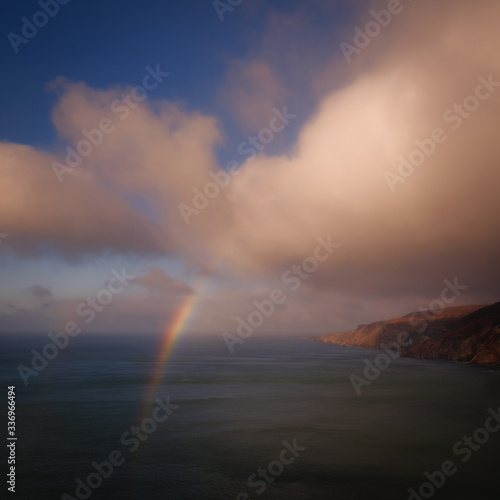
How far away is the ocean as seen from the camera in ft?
98.8

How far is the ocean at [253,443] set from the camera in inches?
1185

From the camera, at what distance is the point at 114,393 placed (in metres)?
71.9

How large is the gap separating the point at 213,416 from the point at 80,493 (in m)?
27.5

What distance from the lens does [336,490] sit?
96.1 feet

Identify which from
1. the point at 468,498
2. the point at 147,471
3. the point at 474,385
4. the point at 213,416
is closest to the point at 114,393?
the point at 213,416

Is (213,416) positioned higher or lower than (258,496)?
higher

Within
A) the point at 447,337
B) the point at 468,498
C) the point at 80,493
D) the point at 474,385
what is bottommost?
the point at 468,498

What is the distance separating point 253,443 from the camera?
137ft

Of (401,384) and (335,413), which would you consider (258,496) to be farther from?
(401,384)

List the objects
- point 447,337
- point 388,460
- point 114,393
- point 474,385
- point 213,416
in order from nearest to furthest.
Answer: point 388,460, point 213,416, point 114,393, point 474,385, point 447,337

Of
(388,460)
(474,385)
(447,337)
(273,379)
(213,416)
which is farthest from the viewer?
(447,337)

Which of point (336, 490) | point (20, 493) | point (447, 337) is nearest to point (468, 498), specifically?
point (336, 490)

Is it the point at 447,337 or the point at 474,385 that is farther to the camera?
the point at 447,337

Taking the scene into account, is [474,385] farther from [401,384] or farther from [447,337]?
[447,337]
